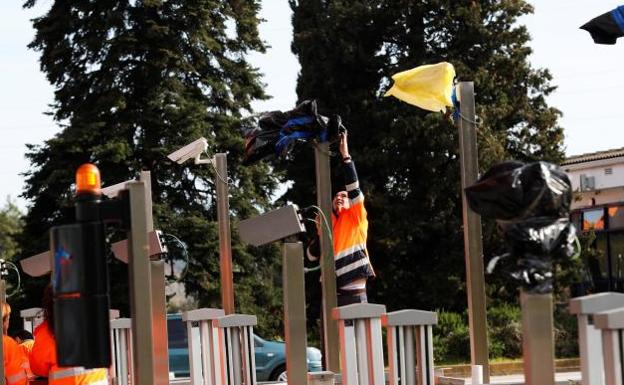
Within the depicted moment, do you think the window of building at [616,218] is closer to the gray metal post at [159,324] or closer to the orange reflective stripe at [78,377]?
the gray metal post at [159,324]

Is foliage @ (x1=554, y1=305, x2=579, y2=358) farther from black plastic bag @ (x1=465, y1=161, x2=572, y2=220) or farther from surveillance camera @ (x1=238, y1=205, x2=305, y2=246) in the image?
black plastic bag @ (x1=465, y1=161, x2=572, y2=220)

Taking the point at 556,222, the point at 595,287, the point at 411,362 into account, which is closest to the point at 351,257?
the point at 411,362

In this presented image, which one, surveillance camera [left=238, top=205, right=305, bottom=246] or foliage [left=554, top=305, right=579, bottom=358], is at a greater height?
surveillance camera [left=238, top=205, right=305, bottom=246]

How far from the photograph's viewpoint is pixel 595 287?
33062 millimetres

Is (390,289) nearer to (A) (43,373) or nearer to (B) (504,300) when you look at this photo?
(B) (504,300)

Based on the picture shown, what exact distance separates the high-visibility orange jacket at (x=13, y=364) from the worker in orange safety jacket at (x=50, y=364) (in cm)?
56

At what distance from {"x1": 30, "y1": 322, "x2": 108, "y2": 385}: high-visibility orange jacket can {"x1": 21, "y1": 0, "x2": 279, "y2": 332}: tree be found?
22.2 m

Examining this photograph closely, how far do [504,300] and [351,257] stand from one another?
69.7 ft

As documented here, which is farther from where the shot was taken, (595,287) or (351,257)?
(595,287)

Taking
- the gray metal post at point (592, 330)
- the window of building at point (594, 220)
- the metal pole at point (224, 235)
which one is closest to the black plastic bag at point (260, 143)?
the metal pole at point (224, 235)

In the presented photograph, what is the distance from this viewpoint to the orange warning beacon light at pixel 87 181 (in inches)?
235

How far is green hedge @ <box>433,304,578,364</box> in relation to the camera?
26.4 metres

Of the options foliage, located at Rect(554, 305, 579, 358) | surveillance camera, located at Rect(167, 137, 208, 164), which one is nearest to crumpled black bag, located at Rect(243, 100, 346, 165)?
surveillance camera, located at Rect(167, 137, 208, 164)

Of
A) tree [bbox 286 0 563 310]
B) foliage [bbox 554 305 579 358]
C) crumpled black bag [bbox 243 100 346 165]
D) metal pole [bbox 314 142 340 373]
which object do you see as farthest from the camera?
tree [bbox 286 0 563 310]
